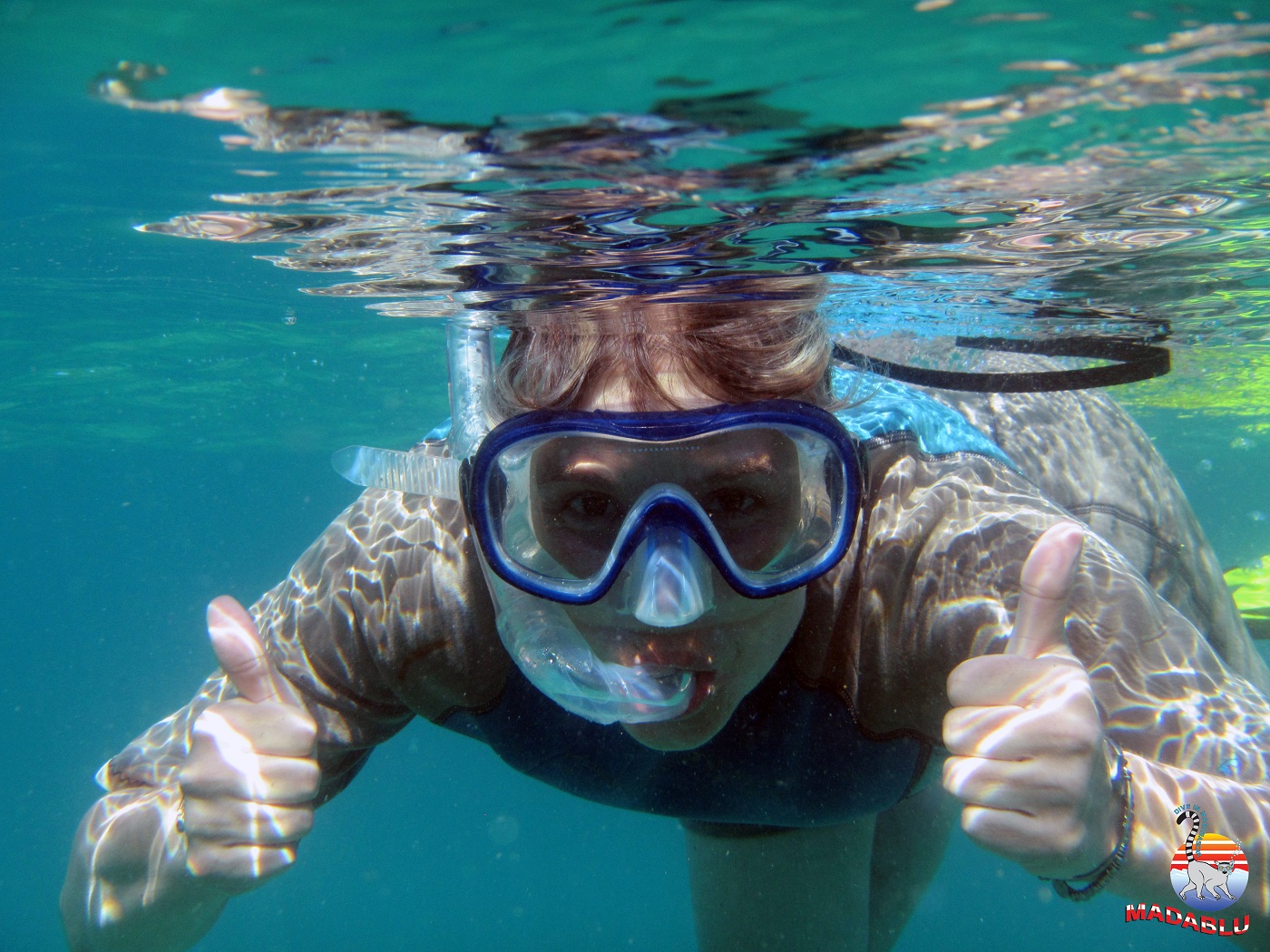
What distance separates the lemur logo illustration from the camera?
2.36 metres

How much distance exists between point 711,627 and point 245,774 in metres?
1.73

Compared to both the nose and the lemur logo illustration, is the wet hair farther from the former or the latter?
the lemur logo illustration

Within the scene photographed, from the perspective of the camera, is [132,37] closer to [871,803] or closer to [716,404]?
[716,404]

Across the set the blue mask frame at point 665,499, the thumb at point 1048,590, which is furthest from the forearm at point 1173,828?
the blue mask frame at point 665,499

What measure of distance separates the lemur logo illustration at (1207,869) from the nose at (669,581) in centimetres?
159

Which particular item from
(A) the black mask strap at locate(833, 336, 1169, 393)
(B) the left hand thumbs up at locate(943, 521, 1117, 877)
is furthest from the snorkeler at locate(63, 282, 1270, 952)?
(A) the black mask strap at locate(833, 336, 1169, 393)

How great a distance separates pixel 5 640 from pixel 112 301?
411 feet

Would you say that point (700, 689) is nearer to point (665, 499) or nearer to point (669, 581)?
point (669, 581)

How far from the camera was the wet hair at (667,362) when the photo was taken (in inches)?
131

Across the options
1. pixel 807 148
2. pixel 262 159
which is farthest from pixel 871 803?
pixel 262 159

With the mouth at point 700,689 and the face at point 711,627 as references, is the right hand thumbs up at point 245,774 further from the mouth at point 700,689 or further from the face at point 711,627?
the mouth at point 700,689

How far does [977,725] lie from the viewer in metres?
2.39

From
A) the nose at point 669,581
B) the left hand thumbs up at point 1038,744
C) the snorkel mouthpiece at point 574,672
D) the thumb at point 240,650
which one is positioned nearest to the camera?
the left hand thumbs up at point 1038,744

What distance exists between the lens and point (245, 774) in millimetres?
2816
